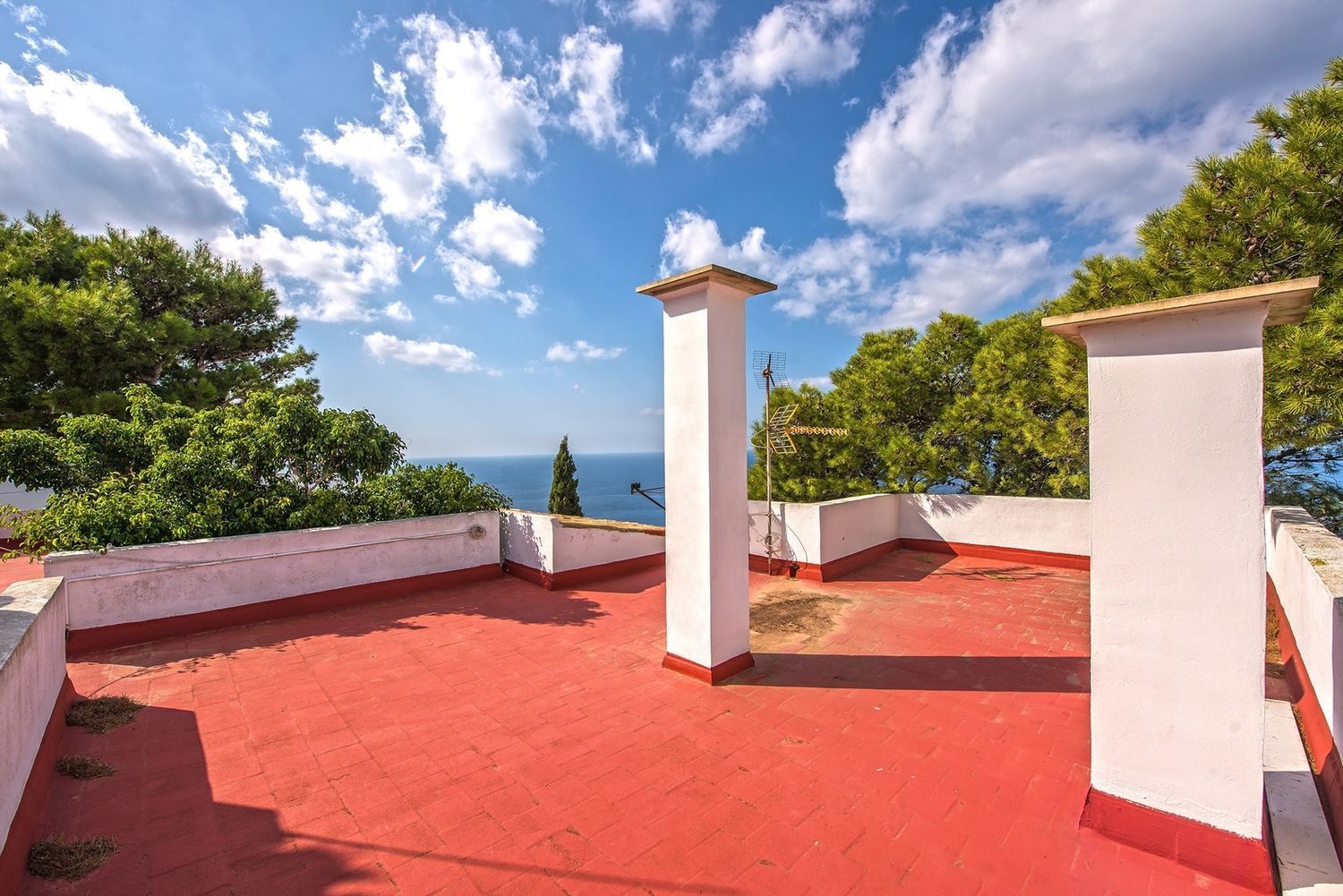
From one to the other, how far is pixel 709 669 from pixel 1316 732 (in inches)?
149

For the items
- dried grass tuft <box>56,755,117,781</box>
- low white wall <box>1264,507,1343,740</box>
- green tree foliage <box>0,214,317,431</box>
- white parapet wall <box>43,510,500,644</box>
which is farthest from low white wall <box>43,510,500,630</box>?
low white wall <box>1264,507,1343,740</box>

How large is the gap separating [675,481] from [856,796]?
2560 millimetres

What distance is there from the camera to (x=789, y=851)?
2625 mm

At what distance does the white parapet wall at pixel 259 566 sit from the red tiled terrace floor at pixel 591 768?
50 cm

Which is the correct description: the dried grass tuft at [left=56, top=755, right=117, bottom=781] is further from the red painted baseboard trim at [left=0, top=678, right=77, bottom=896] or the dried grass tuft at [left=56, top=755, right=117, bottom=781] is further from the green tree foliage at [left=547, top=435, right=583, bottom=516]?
the green tree foliage at [left=547, top=435, right=583, bottom=516]

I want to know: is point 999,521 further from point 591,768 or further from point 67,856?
point 67,856

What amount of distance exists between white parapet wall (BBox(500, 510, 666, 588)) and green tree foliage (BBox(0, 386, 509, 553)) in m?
1.06

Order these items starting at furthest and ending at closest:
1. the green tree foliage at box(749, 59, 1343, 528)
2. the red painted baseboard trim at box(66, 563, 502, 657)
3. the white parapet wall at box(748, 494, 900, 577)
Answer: the white parapet wall at box(748, 494, 900, 577), the red painted baseboard trim at box(66, 563, 502, 657), the green tree foliage at box(749, 59, 1343, 528)

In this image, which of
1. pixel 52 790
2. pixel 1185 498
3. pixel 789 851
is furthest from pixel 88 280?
pixel 1185 498

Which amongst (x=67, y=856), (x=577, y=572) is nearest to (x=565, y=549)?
(x=577, y=572)

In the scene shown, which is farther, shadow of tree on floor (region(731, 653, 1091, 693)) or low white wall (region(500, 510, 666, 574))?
low white wall (region(500, 510, 666, 574))

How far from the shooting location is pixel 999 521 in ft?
28.8

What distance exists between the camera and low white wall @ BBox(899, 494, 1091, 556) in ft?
26.8

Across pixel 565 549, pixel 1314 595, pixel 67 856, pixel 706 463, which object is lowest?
pixel 67 856
